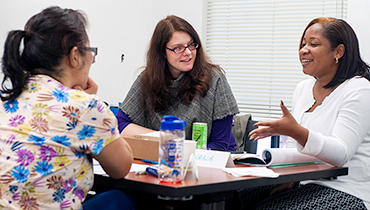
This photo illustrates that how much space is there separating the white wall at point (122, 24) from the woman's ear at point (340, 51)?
63.8 inches

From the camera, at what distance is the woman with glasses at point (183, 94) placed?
2203mm

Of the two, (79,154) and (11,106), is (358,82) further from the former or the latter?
(11,106)

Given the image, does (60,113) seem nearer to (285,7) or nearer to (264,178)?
(264,178)

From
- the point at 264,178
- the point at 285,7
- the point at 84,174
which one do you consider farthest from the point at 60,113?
the point at 285,7

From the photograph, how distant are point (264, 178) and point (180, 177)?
330mm

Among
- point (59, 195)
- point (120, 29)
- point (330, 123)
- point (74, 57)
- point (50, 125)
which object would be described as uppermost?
point (120, 29)

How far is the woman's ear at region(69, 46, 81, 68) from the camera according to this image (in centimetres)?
130

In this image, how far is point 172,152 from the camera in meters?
1.21

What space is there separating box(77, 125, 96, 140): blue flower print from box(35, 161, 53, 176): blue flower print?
0.43 feet

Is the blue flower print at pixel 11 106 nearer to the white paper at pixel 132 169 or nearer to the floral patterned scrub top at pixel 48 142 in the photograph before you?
the floral patterned scrub top at pixel 48 142

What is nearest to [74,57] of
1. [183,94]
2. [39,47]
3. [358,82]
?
[39,47]

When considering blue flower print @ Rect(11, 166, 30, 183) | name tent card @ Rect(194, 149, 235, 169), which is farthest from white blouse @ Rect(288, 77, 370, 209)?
blue flower print @ Rect(11, 166, 30, 183)

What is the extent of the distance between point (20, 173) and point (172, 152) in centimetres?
50

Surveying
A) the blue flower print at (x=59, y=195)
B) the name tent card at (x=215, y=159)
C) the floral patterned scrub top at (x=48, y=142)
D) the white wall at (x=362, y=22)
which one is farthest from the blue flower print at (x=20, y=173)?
the white wall at (x=362, y=22)
